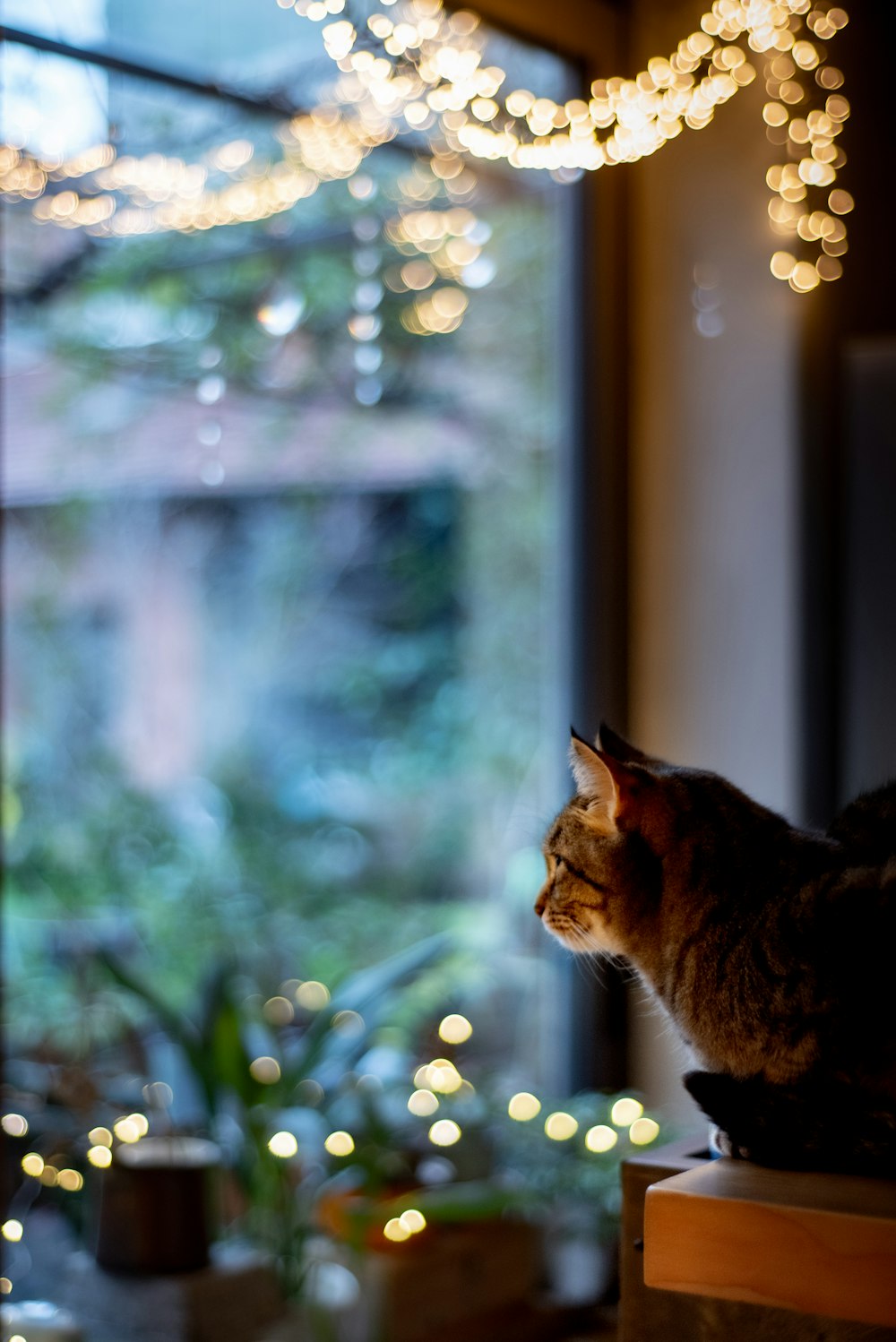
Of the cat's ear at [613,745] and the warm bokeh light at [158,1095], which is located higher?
the cat's ear at [613,745]

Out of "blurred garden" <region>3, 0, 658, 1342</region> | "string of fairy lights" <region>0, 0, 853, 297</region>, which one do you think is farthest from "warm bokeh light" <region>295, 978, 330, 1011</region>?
"string of fairy lights" <region>0, 0, 853, 297</region>

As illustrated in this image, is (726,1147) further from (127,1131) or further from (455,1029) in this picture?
(455,1029)

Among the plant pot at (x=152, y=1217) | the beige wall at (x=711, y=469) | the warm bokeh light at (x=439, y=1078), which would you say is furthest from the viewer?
the beige wall at (x=711, y=469)

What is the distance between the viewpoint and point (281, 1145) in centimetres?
203

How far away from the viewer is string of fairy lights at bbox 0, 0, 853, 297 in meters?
1.94

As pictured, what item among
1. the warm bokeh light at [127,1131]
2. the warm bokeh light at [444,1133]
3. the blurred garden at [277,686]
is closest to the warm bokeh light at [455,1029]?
the blurred garden at [277,686]

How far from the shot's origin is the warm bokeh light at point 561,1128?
7.25ft

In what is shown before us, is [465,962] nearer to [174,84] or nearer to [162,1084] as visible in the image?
[162,1084]

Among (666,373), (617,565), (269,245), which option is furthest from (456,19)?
(617,565)

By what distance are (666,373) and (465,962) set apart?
116 cm

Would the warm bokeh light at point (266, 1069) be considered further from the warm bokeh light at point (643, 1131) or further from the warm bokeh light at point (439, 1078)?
the warm bokeh light at point (643, 1131)

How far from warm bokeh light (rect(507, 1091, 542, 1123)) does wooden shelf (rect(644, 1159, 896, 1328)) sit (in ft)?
4.40

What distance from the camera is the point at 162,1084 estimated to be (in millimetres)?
2195

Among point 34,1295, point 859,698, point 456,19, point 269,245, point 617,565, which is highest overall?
point 456,19
